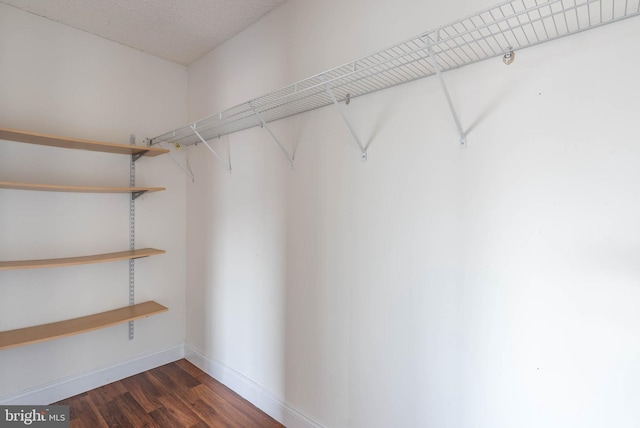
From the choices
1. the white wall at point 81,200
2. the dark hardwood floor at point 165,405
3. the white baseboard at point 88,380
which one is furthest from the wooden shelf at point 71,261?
the dark hardwood floor at point 165,405

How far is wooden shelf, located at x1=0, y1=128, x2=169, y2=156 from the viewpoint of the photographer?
1.82m

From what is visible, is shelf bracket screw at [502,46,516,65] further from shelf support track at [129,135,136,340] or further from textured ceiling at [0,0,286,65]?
shelf support track at [129,135,136,340]

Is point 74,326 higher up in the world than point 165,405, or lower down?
higher up

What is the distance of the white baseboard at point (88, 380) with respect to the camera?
2.04 metres

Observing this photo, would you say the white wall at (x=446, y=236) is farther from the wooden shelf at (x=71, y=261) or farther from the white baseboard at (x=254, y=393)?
the wooden shelf at (x=71, y=261)

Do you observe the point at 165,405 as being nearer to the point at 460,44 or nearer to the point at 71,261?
the point at 71,261

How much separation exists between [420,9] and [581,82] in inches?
27.3

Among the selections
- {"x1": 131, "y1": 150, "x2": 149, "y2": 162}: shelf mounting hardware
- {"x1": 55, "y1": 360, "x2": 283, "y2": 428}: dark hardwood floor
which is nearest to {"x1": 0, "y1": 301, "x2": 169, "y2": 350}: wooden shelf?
{"x1": 55, "y1": 360, "x2": 283, "y2": 428}: dark hardwood floor

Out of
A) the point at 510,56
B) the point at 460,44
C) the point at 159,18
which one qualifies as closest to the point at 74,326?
the point at 159,18

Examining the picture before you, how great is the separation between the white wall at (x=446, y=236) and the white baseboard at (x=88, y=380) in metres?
1.04

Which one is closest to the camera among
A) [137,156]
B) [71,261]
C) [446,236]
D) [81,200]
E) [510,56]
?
[510,56]

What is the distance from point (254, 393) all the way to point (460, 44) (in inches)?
91.1

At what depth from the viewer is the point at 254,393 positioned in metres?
2.10

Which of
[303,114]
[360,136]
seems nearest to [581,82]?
[360,136]
